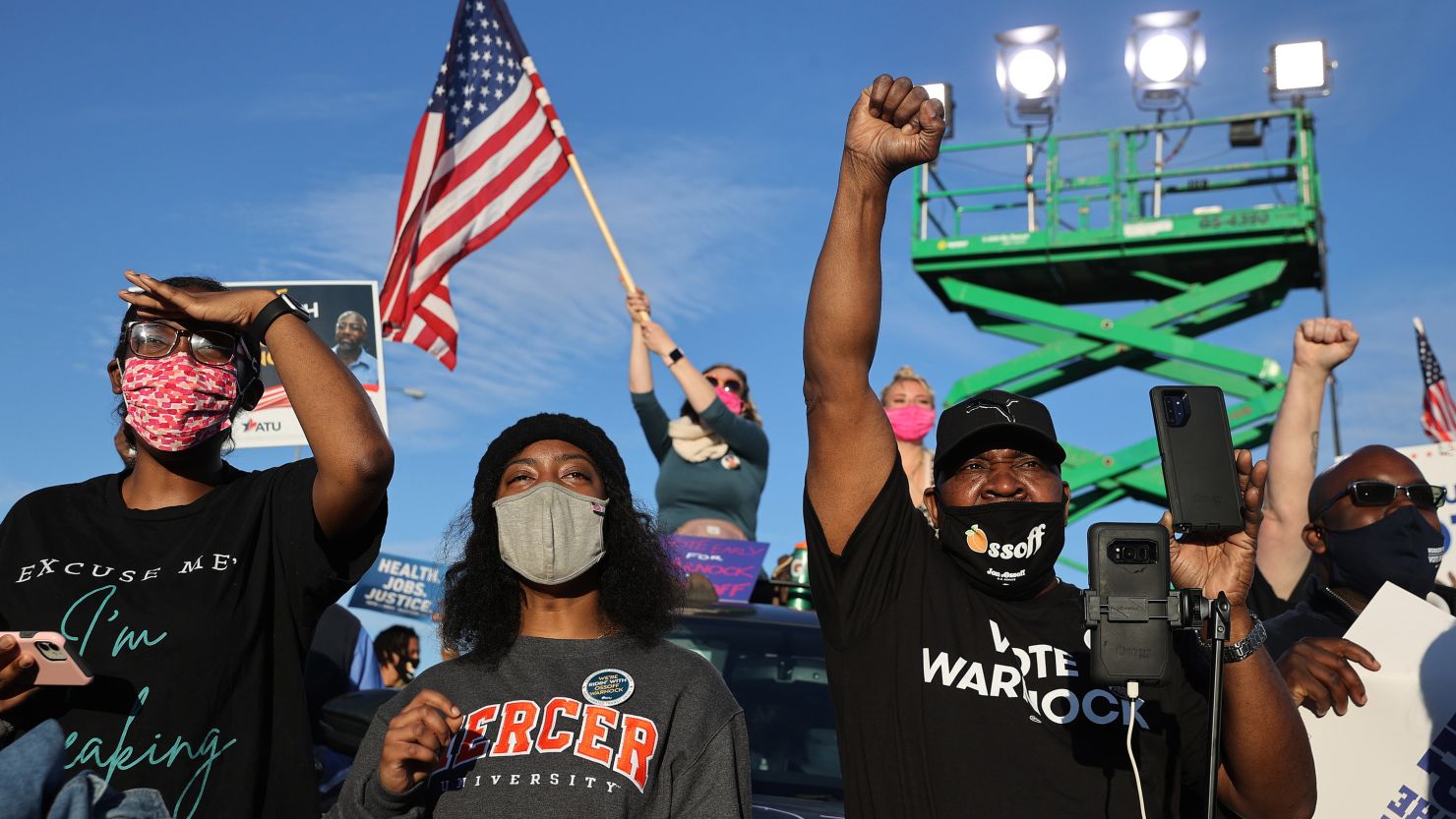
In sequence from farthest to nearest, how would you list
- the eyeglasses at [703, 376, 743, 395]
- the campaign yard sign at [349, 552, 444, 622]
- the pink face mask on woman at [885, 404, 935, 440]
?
the campaign yard sign at [349, 552, 444, 622], the eyeglasses at [703, 376, 743, 395], the pink face mask on woman at [885, 404, 935, 440]

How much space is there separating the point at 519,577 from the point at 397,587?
34.5ft

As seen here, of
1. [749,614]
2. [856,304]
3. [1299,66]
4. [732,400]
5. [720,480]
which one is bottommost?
[749,614]

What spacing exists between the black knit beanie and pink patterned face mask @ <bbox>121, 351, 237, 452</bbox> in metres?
0.78

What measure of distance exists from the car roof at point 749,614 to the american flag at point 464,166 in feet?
11.9

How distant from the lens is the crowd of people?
326 centimetres

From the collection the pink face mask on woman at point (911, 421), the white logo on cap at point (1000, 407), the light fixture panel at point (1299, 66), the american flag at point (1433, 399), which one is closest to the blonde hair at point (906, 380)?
the pink face mask on woman at point (911, 421)

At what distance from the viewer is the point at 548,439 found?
4090 millimetres

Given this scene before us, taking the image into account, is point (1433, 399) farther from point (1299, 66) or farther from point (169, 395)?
point (169, 395)

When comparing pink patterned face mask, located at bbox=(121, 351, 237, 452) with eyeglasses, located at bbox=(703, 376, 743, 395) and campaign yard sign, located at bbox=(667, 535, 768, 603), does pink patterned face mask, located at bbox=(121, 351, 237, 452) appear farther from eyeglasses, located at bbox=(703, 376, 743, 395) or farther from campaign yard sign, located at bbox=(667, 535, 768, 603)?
eyeglasses, located at bbox=(703, 376, 743, 395)

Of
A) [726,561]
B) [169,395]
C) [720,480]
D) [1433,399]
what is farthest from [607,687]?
[1433,399]

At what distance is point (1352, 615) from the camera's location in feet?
15.9

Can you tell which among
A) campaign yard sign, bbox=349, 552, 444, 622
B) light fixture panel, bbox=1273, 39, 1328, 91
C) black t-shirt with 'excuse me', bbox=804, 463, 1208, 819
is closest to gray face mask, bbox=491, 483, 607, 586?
black t-shirt with 'excuse me', bbox=804, 463, 1208, 819

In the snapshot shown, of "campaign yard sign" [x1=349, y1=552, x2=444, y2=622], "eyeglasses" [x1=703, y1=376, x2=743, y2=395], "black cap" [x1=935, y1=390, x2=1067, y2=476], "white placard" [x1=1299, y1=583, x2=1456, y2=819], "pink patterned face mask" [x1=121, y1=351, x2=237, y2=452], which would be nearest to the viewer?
"pink patterned face mask" [x1=121, y1=351, x2=237, y2=452]

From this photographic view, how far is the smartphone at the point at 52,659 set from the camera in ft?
10.2
